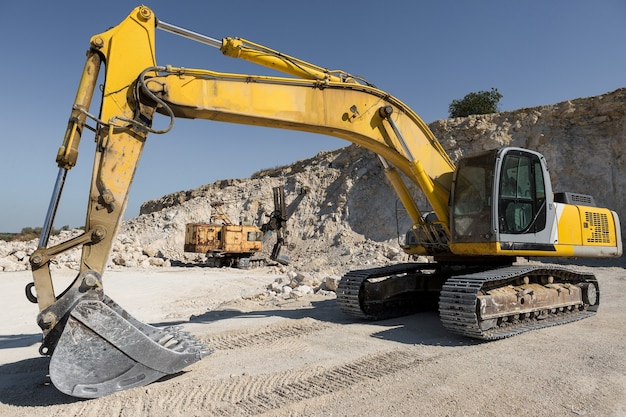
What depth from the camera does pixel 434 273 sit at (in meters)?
7.68

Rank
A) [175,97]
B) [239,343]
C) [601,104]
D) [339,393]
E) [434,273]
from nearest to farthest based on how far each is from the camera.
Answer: [339,393] → [175,97] → [239,343] → [434,273] → [601,104]

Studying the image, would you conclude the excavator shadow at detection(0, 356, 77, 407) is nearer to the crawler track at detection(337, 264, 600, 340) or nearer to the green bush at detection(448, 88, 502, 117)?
the crawler track at detection(337, 264, 600, 340)

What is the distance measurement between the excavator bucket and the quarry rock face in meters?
6.82

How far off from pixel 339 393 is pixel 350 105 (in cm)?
375

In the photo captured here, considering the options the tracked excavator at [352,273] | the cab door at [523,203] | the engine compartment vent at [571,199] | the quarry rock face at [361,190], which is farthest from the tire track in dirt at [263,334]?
the engine compartment vent at [571,199]

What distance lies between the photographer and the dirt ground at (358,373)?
3.42 meters

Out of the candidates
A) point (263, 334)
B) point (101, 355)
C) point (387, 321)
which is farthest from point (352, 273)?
point (101, 355)

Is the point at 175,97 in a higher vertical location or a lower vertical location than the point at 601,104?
lower

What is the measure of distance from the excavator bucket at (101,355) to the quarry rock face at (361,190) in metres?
6.82

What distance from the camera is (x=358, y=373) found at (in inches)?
168

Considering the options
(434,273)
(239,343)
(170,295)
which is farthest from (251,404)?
(170,295)

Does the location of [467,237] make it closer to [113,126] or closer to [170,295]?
[113,126]

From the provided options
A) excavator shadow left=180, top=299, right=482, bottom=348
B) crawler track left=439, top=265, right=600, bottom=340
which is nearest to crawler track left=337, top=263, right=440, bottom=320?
excavator shadow left=180, top=299, right=482, bottom=348

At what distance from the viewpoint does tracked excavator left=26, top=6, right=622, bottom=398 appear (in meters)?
3.75
